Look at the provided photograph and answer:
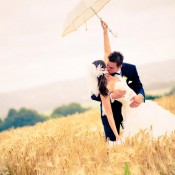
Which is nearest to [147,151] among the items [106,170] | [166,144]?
[166,144]

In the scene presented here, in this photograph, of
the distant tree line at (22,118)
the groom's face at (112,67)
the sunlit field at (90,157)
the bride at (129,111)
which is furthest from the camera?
the distant tree line at (22,118)

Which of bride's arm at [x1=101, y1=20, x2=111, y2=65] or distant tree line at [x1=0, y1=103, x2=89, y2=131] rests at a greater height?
bride's arm at [x1=101, y1=20, x2=111, y2=65]

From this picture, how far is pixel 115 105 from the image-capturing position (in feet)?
17.1

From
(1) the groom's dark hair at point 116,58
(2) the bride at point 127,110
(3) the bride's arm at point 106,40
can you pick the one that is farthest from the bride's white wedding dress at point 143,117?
(3) the bride's arm at point 106,40

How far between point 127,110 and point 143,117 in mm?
240

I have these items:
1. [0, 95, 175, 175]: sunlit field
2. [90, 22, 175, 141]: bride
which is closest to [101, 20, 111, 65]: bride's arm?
[90, 22, 175, 141]: bride

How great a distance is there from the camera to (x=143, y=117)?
4852 millimetres

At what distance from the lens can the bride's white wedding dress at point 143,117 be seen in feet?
15.5

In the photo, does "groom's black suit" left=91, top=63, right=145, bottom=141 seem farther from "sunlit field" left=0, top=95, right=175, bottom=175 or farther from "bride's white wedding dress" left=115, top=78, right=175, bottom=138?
"sunlit field" left=0, top=95, right=175, bottom=175

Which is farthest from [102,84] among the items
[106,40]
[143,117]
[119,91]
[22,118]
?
[22,118]

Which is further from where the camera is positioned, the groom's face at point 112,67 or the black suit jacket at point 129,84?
the black suit jacket at point 129,84

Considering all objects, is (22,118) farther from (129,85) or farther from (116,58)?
(116,58)

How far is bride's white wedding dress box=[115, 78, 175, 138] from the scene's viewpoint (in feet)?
15.5

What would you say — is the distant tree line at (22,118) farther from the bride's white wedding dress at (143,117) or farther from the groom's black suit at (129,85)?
the bride's white wedding dress at (143,117)
